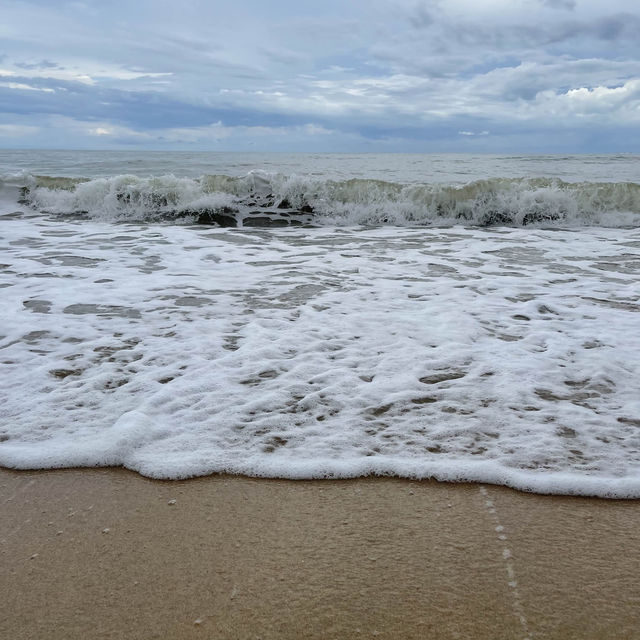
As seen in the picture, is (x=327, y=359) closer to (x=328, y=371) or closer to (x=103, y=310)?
(x=328, y=371)

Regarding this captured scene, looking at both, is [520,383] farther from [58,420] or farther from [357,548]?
[58,420]

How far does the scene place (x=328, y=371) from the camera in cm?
302

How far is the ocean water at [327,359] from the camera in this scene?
2.21 m

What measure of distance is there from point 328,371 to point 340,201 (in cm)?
885

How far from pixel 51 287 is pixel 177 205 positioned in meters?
6.75

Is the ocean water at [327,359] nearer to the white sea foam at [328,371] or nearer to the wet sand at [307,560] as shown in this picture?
the white sea foam at [328,371]

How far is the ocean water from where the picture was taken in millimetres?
2215

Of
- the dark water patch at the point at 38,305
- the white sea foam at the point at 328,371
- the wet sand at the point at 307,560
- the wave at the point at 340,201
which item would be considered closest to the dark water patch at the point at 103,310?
the white sea foam at the point at 328,371

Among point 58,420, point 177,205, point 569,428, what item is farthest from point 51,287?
point 177,205

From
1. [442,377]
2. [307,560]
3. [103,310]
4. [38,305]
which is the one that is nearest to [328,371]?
[442,377]

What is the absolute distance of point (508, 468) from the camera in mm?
2100

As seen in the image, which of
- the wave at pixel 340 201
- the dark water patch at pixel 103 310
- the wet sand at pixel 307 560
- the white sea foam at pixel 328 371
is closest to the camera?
the wet sand at pixel 307 560

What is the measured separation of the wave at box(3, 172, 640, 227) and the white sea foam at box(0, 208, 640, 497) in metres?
4.86

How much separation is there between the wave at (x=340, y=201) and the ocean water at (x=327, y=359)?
294 centimetres
